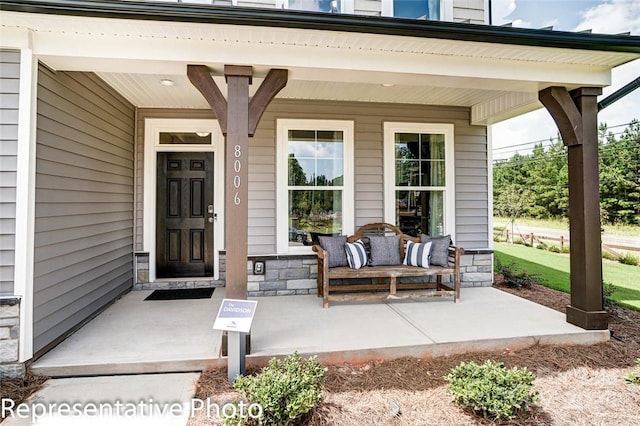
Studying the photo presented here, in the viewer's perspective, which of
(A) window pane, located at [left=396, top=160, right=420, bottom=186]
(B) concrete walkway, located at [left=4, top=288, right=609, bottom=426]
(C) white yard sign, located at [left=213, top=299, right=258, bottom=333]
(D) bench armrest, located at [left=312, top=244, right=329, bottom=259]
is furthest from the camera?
(A) window pane, located at [left=396, top=160, right=420, bottom=186]

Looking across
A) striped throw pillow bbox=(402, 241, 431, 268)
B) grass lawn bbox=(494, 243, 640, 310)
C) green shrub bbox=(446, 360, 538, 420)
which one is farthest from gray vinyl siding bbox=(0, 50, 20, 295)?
grass lawn bbox=(494, 243, 640, 310)

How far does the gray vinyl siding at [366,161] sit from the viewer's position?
4570 millimetres

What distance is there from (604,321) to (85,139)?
5.44 meters

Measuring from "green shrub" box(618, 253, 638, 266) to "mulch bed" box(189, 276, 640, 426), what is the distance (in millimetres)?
7065

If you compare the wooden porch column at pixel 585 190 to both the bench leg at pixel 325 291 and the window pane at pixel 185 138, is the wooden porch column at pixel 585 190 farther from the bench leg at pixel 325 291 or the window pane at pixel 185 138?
the window pane at pixel 185 138

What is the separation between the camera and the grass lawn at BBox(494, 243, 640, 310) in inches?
202

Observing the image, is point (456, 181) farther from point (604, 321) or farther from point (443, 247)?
point (604, 321)

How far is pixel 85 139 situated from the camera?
11.0ft

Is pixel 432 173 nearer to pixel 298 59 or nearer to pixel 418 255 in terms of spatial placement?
pixel 418 255

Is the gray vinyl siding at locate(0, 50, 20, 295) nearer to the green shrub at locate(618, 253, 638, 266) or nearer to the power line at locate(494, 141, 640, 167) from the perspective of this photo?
the green shrub at locate(618, 253, 638, 266)

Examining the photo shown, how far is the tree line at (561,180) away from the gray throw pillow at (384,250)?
12.7 m

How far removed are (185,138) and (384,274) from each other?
132 inches

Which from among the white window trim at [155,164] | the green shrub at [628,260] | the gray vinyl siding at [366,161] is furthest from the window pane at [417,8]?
→ the green shrub at [628,260]

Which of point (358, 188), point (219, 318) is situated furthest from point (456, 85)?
point (219, 318)
